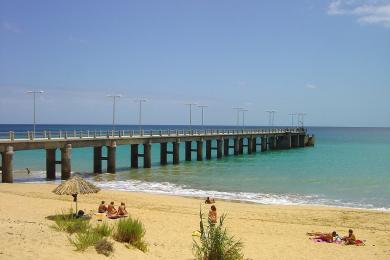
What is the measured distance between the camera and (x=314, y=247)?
14469 mm

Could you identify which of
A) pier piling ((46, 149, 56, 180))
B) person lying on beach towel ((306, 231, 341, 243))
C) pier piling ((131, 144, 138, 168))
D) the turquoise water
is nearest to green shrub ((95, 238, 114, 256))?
person lying on beach towel ((306, 231, 341, 243))

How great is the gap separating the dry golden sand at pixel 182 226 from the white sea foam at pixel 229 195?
2155mm

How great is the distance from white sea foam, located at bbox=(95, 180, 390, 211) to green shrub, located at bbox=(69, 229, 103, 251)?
14.8m

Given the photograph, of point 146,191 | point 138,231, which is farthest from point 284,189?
point 138,231

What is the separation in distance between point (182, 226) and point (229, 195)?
996 cm

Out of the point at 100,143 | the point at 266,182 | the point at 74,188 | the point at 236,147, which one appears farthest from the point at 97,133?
the point at 236,147

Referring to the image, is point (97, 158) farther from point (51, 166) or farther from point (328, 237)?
point (328, 237)

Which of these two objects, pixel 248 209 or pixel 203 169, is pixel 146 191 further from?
pixel 203 169

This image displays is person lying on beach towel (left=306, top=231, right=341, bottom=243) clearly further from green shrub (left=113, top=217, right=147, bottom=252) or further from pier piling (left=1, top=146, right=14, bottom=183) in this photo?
pier piling (left=1, top=146, right=14, bottom=183)

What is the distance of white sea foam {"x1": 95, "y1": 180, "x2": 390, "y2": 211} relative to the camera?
24484 mm

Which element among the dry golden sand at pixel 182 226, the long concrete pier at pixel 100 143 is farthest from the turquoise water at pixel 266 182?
the dry golden sand at pixel 182 226

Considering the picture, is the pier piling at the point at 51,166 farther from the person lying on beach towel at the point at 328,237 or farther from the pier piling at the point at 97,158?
the person lying on beach towel at the point at 328,237

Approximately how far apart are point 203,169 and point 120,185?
1218 cm

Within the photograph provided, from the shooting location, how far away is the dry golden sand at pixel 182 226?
993cm
